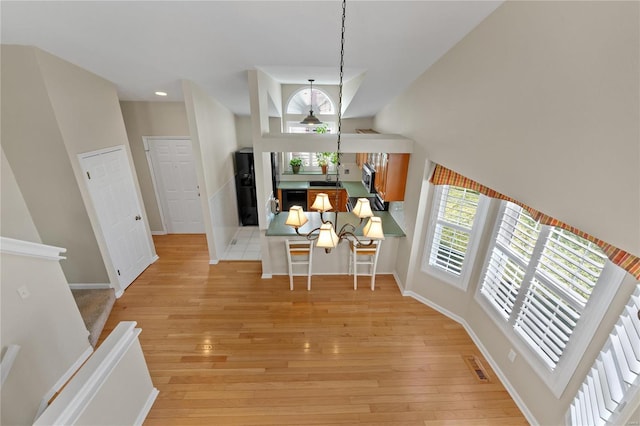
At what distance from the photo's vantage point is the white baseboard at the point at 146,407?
221 centimetres

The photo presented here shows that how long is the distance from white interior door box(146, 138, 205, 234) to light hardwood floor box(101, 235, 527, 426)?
1701mm

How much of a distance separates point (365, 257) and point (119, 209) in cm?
397

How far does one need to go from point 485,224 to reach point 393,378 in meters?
1.98

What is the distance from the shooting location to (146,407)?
230 cm

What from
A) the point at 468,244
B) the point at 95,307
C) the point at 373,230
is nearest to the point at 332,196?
the point at 468,244

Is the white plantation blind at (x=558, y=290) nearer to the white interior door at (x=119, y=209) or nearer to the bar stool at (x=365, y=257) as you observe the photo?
the bar stool at (x=365, y=257)

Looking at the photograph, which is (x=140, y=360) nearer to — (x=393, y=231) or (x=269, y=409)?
(x=269, y=409)

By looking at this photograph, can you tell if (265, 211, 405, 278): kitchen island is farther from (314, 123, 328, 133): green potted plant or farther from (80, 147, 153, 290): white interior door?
(314, 123, 328, 133): green potted plant

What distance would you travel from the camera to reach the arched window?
239 inches

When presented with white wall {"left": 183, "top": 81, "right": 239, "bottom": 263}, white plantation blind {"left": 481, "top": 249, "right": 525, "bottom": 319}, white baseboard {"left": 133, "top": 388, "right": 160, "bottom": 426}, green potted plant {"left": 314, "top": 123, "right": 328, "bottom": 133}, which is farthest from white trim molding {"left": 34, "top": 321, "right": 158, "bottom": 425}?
green potted plant {"left": 314, "top": 123, "right": 328, "bottom": 133}

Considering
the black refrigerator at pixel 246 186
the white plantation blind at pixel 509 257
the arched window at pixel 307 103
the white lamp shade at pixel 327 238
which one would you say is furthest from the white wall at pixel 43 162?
the white plantation blind at pixel 509 257

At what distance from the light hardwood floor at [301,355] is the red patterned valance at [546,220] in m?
1.82

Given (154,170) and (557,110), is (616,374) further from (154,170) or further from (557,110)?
(154,170)

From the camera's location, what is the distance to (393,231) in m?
4.02
